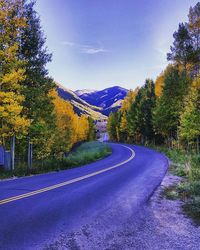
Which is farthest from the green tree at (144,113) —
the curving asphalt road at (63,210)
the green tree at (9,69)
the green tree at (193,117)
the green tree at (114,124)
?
the curving asphalt road at (63,210)

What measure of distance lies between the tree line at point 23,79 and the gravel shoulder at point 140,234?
11.2m

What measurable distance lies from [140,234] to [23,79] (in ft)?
45.1

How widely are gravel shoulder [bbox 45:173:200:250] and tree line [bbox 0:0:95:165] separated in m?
11.2

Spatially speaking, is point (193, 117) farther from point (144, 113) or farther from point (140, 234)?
point (144, 113)

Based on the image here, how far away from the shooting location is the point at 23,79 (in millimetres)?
17547

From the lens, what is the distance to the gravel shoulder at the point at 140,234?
17.9ft

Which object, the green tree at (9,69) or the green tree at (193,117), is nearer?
the green tree at (9,69)

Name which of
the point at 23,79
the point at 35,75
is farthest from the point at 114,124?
the point at 23,79

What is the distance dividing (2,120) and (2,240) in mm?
12668

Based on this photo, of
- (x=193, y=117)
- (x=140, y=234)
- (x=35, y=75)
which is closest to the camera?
(x=140, y=234)

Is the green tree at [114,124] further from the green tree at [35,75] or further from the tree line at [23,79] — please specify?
the green tree at [35,75]

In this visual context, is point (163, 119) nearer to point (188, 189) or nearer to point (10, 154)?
point (10, 154)

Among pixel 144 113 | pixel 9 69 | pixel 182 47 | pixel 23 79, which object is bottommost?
pixel 144 113

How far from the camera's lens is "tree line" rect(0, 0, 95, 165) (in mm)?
16750
